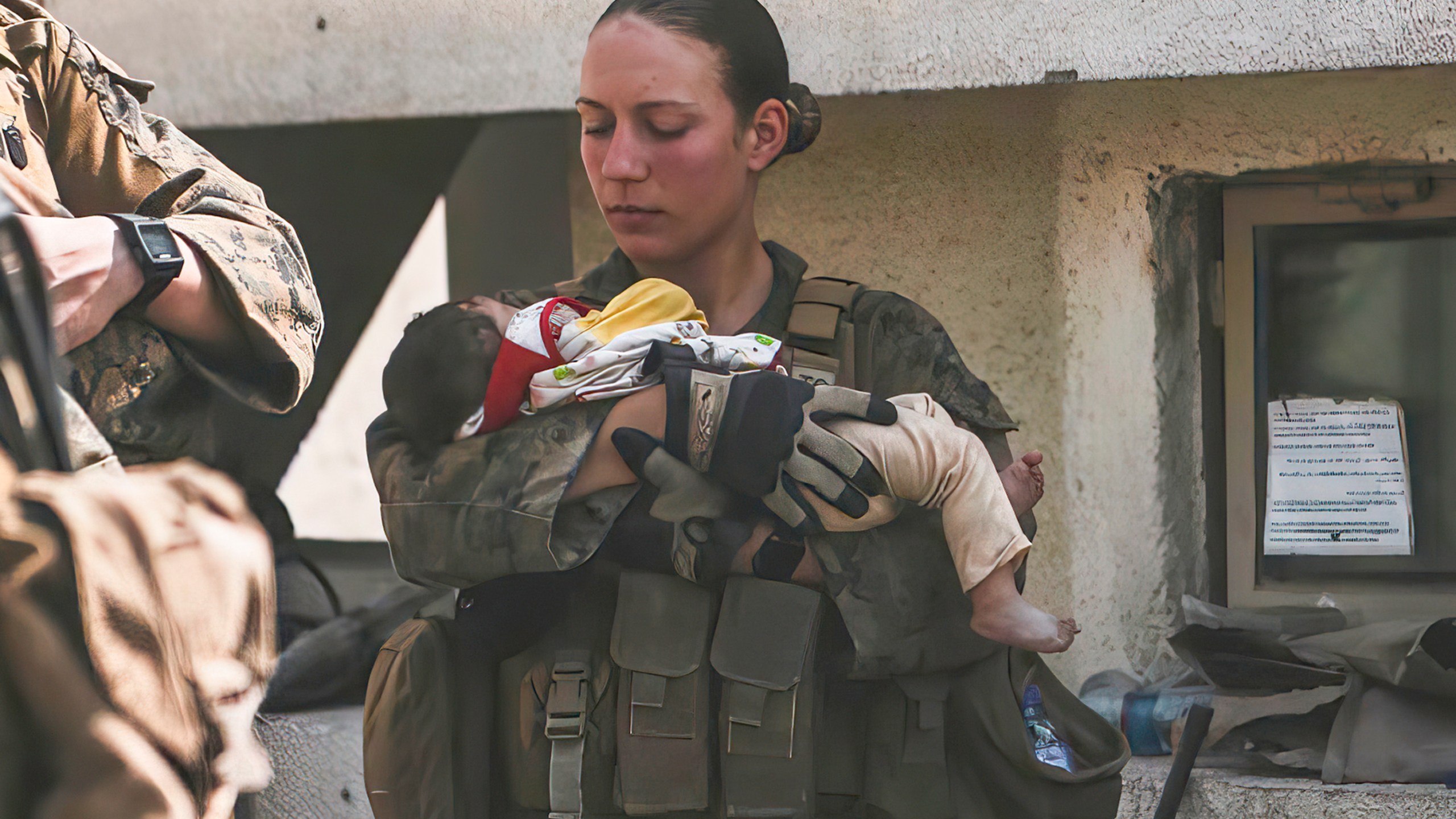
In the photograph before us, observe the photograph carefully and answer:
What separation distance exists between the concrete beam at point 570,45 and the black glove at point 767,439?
0.81m

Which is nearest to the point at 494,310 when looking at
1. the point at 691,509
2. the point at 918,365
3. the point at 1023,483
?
the point at 691,509

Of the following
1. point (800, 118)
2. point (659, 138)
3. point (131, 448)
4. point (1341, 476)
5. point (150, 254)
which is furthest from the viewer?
point (1341, 476)

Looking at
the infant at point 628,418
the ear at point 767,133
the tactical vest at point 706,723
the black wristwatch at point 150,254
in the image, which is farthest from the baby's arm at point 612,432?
the black wristwatch at point 150,254

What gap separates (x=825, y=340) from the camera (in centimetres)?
159

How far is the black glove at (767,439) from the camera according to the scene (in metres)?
1.38

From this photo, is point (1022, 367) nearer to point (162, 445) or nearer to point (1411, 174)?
point (1411, 174)

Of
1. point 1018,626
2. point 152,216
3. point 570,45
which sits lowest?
point 1018,626

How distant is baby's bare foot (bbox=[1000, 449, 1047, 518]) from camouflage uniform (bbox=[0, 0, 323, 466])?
925mm

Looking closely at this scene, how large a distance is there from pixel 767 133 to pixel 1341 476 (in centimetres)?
116

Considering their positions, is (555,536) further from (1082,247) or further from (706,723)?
(1082,247)

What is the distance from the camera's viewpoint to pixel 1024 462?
1.52 m

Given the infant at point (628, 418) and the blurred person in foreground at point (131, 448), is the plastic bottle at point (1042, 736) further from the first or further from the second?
the blurred person in foreground at point (131, 448)

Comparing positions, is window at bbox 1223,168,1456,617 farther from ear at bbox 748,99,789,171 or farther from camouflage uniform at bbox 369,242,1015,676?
ear at bbox 748,99,789,171

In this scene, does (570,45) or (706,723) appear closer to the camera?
(706,723)
